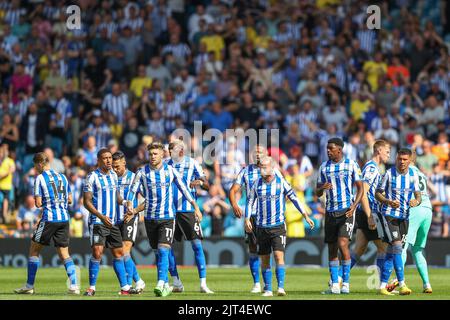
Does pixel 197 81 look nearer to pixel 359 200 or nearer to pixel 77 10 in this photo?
pixel 77 10

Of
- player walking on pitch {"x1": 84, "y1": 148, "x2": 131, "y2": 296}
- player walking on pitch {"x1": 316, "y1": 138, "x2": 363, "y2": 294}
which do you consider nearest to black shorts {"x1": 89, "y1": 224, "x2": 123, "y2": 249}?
player walking on pitch {"x1": 84, "y1": 148, "x2": 131, "y2": 296}

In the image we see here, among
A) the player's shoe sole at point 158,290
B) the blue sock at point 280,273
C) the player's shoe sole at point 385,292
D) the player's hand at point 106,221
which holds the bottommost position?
the player's shoe sole at point 385,292

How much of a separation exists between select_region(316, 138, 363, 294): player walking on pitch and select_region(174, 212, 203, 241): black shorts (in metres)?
2.05

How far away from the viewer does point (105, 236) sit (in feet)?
55.7

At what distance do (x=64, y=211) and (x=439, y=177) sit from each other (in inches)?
407

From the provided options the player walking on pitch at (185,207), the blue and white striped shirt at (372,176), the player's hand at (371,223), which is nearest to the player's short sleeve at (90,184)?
the player walking on pitch at (185,207)

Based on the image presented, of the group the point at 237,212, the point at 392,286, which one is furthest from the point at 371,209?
the point at 237,212

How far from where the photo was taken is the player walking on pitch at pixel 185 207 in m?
18.0

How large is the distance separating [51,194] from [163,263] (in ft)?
6.49

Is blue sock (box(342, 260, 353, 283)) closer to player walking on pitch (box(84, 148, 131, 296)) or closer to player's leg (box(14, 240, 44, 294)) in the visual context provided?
player walking on pitch (box(84, 148, 131, 296))

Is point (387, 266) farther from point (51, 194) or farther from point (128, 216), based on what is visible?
point (51, 194)

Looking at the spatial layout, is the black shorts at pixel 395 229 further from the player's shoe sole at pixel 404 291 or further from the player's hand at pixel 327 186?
the player's hand at pixel 327 186

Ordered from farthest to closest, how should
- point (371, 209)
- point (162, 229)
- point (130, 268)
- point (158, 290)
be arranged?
point (371, 209) → point (130, 268) → point (162, 229) → point (158, 290)
